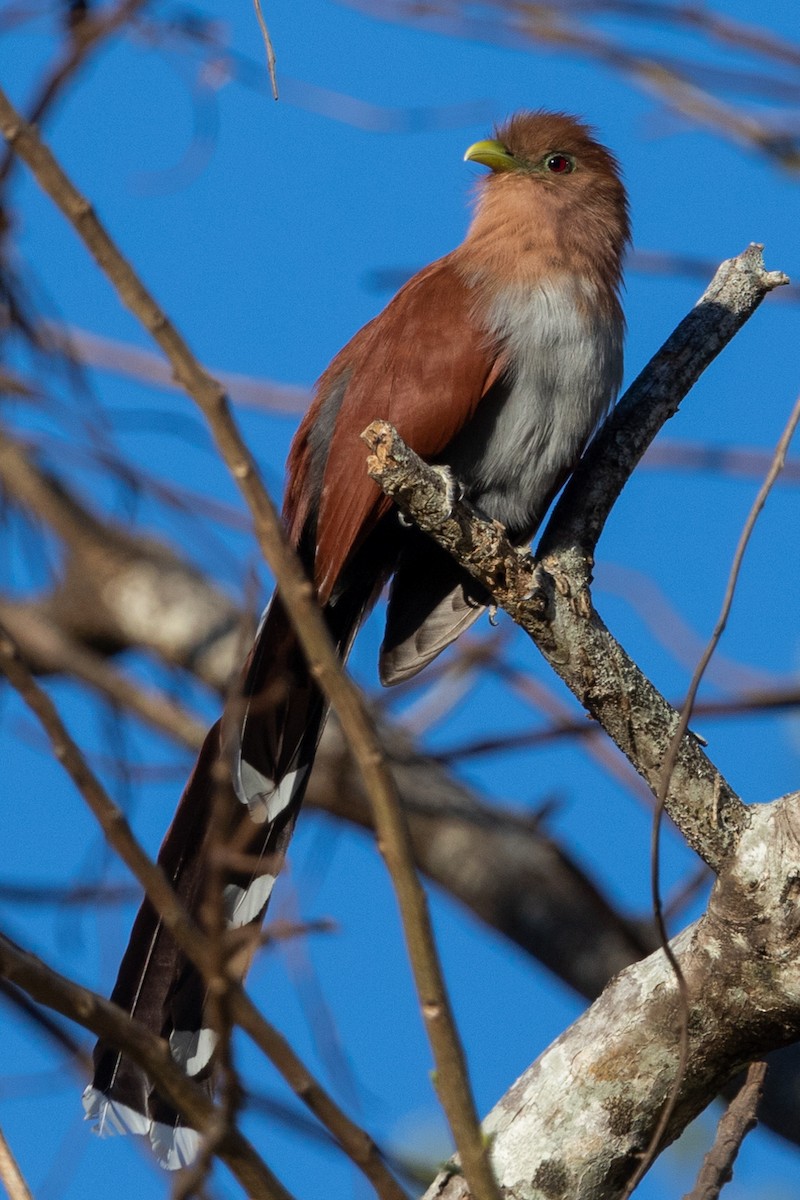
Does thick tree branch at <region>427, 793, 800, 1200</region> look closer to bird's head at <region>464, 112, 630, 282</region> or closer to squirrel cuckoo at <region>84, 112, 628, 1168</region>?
squirrel cuckoo at <region>84, 112, 628, 1168</region>

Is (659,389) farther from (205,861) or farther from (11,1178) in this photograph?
(11,1178)

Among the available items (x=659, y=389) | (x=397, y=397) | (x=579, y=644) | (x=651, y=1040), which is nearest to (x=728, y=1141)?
(x=651, y=1040)

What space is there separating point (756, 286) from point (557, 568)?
36.4 inches

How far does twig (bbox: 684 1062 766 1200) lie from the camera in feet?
6.05

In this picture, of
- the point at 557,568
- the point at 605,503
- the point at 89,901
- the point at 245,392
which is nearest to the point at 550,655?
the point at 557,568

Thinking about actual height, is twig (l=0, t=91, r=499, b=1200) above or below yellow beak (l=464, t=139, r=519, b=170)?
below

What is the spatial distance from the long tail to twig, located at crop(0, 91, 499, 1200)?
817mm

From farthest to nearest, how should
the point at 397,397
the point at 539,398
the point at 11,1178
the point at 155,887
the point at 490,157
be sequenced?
the point at 490,157 → the point at 539,398 → the point at 397,397 → the point at 11,1178 → the point at 155,887

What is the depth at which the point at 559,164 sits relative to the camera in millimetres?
3867

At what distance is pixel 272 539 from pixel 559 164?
2.86m

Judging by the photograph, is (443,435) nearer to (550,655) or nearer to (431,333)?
(431,333)

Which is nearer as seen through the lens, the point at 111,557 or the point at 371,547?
the point at 371,547

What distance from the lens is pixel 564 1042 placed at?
7.58 ft

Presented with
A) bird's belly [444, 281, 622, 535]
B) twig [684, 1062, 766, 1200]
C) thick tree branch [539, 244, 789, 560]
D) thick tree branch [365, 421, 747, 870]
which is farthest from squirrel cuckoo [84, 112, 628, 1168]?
twig [684, 1062, 766, 1200]
